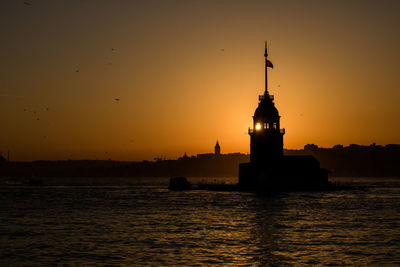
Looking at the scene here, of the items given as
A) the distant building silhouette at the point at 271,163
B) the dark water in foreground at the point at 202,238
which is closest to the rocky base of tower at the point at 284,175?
the distant building silhouette at the point at 271,163

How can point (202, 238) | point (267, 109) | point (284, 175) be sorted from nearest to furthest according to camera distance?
point (202, 238) < point (267, 109) < point (284, 175)

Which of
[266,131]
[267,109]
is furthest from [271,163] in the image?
[267,109]

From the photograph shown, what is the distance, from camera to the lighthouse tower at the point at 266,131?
9556 cm

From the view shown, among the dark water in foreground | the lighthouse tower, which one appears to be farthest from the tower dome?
the dark water in foreground

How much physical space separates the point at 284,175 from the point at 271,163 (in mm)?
6418

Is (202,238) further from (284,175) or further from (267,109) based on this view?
(284,175)

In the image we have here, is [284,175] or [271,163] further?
[284,175]

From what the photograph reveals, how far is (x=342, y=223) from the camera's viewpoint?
176ft

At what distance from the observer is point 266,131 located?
9550cm

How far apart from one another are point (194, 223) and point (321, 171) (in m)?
59.6

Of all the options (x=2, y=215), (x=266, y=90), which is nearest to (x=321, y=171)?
(x=266, y=90)

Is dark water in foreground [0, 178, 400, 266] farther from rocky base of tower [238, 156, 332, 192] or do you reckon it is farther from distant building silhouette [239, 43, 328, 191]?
rocky base of tower [238, 156, 332, 192]

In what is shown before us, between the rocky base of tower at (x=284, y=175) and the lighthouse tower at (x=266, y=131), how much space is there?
87.2 inches

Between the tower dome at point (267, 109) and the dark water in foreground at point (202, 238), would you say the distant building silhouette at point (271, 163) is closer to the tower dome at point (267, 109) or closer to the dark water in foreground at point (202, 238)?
the tower dome at point (267, 109)
